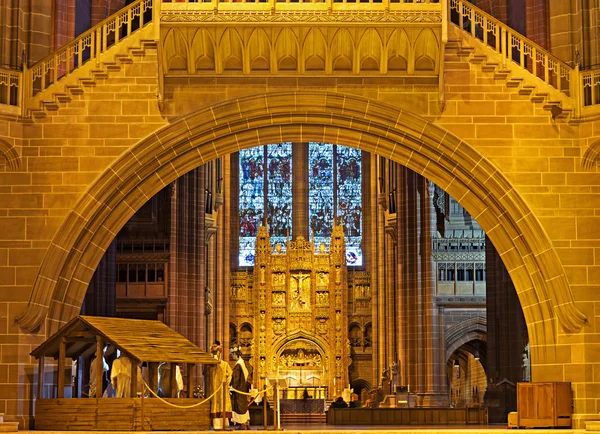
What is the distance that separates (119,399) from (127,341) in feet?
3.40

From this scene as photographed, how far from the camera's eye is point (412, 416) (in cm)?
2766

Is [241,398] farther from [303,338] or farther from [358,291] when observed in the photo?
[358,291]

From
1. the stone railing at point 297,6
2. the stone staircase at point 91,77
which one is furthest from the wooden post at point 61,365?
the stone railing at point 297,6

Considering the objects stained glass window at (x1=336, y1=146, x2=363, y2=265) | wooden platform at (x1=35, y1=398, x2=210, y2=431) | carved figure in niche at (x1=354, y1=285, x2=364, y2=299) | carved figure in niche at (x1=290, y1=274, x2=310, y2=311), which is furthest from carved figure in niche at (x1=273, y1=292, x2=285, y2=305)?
wooden platform at (x1=35, y1=398, x2=210, y2=431)

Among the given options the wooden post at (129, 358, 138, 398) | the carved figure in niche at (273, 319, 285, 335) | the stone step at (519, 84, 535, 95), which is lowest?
the wooden post at (129, 358, 138, 398)

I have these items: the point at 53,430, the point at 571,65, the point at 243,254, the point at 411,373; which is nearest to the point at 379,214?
the point at 243,254

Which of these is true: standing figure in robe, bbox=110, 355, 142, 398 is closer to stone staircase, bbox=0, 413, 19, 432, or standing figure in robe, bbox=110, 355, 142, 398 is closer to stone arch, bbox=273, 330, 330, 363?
stone staircase, bbox=0, 413, 19, 432

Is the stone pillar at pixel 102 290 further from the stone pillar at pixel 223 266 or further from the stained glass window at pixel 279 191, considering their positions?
the stained glass window at pixel 279 191

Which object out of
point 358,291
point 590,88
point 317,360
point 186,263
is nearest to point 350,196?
point 358,291

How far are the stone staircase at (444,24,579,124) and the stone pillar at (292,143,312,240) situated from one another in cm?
2483

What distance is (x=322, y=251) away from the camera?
45.2 meters

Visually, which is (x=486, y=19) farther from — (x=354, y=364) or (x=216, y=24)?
(x=354, y=364)

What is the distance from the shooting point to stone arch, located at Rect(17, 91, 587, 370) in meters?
22.5

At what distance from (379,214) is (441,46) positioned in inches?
916
